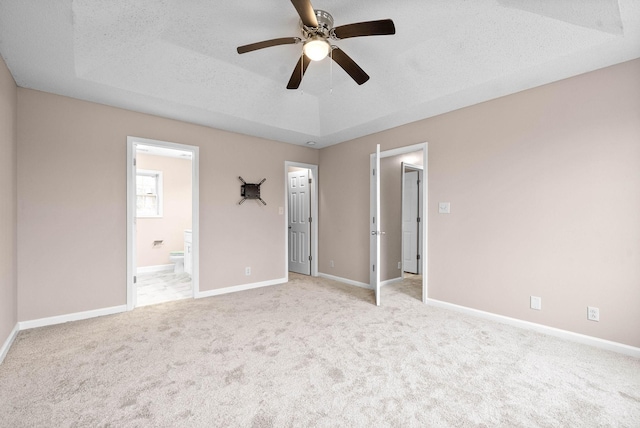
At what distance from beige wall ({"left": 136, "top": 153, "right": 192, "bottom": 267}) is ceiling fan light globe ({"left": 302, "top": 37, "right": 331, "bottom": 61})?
491cm

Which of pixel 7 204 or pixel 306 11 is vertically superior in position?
pixel 306 11

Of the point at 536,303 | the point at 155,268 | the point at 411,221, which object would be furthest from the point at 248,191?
the point at 536,303

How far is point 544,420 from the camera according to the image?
5.33 ft

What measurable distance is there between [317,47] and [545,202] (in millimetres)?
2604

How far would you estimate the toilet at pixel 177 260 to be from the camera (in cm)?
554

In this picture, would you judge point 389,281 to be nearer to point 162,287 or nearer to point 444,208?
point 444,208

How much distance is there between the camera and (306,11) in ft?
6.00

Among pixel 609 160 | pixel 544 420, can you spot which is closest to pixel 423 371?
pixel 544 420

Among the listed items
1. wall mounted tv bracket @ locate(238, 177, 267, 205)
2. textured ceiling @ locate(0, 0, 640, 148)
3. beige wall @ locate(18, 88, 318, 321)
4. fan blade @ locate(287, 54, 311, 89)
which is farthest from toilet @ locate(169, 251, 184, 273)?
fan blade @ locate(287, 54, 311, 89)

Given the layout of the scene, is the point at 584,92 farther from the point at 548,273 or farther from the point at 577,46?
the point at 548,273

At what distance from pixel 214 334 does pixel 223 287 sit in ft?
5.04

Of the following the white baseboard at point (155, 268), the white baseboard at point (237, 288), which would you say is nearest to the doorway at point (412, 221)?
the white baseboard at point (237, 288)

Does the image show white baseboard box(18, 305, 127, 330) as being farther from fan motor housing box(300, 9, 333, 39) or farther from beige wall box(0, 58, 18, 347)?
fan motor housing box(300, 9, 333, 39)

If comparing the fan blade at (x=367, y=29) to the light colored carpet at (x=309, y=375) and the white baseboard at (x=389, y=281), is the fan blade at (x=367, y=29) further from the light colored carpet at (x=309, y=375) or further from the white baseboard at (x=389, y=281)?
the white baseboard at (x=389, y=281)
